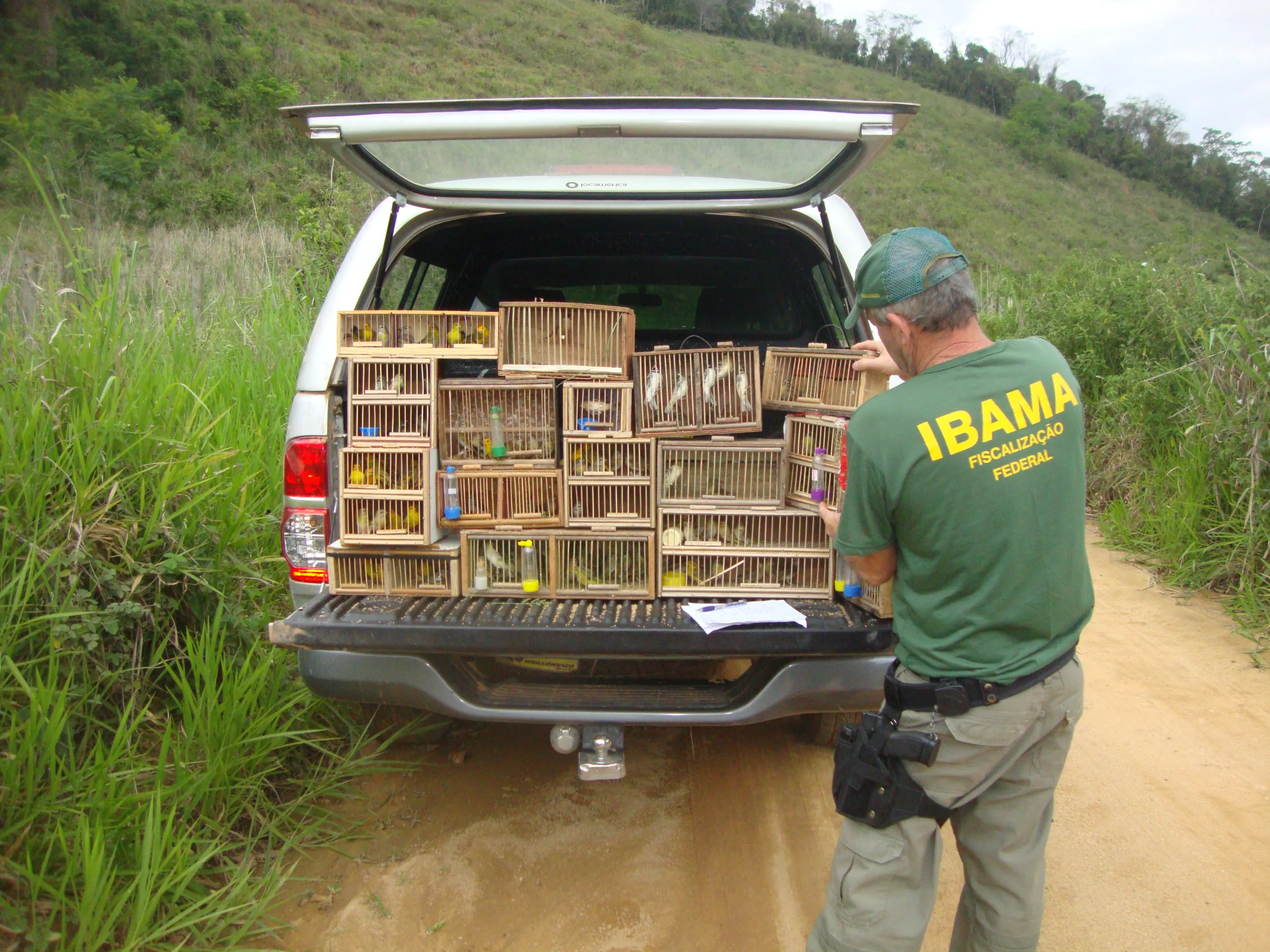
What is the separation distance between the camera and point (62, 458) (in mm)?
2857

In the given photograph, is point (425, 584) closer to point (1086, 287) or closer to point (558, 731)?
point (558, 731)

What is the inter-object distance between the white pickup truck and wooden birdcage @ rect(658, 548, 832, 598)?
4.1 inches

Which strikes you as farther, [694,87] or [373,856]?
[694,87]

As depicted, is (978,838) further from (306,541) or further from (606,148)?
(606,148)

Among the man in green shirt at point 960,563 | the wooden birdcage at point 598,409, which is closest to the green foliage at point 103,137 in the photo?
the wooden birdcage at point 598,409

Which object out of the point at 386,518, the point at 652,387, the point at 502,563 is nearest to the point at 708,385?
the point at 652,387

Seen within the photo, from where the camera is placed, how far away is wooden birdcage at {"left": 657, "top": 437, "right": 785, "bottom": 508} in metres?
2.89

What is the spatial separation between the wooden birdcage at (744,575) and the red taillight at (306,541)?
1108 mm

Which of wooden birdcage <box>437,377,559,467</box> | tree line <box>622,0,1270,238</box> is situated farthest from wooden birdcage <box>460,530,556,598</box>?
tree line <box>622,0,1270,238</box>

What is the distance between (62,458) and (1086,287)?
8.48 meters

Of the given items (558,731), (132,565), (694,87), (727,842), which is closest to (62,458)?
(132,565)

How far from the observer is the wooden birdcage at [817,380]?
2797 millimetres

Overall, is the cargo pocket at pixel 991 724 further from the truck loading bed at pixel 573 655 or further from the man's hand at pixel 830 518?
the man's hand at pixel 830 518

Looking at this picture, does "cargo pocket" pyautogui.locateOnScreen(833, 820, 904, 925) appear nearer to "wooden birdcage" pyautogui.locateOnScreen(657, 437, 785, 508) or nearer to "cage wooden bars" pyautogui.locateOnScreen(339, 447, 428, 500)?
"wooden birdcage" pyautogui.locateOnScreen(657, 437, 785, 508)
